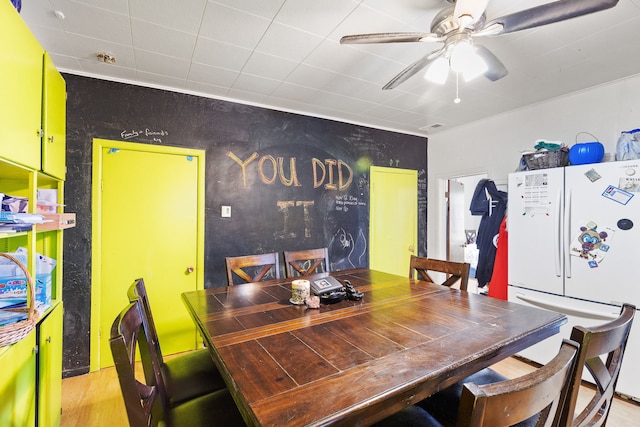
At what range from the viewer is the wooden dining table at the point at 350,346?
32.0 inches

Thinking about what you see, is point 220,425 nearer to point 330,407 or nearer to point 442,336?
point 330,407

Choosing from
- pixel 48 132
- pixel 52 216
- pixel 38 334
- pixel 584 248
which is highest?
pixel 48 132

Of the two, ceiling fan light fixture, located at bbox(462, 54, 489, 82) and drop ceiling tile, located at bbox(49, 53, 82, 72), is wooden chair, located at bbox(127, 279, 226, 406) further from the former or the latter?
ceiling fan light fixture, located at bbox(462, 54, 489, 82)

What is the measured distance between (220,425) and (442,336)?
95 cm

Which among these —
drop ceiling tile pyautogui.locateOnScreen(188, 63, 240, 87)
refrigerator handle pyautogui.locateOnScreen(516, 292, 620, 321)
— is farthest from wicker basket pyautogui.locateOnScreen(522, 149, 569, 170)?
drop ceiling tile pyautogui.locateOnScreen(188, 63, 240, 87)

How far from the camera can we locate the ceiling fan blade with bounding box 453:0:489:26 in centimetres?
129

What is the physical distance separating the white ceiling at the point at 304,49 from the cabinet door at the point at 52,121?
453mm

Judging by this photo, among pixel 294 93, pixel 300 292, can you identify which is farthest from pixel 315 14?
pixel 300 292

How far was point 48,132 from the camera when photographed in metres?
1.55

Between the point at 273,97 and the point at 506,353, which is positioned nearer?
the point at 506,353

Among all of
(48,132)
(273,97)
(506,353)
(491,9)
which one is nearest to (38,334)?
(48,132)

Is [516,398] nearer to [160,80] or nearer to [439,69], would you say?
[439,69]

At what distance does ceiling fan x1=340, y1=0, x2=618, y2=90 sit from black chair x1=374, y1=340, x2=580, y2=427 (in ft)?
4.49

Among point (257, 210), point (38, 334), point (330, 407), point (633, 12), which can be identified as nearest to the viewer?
point (330, 407)
